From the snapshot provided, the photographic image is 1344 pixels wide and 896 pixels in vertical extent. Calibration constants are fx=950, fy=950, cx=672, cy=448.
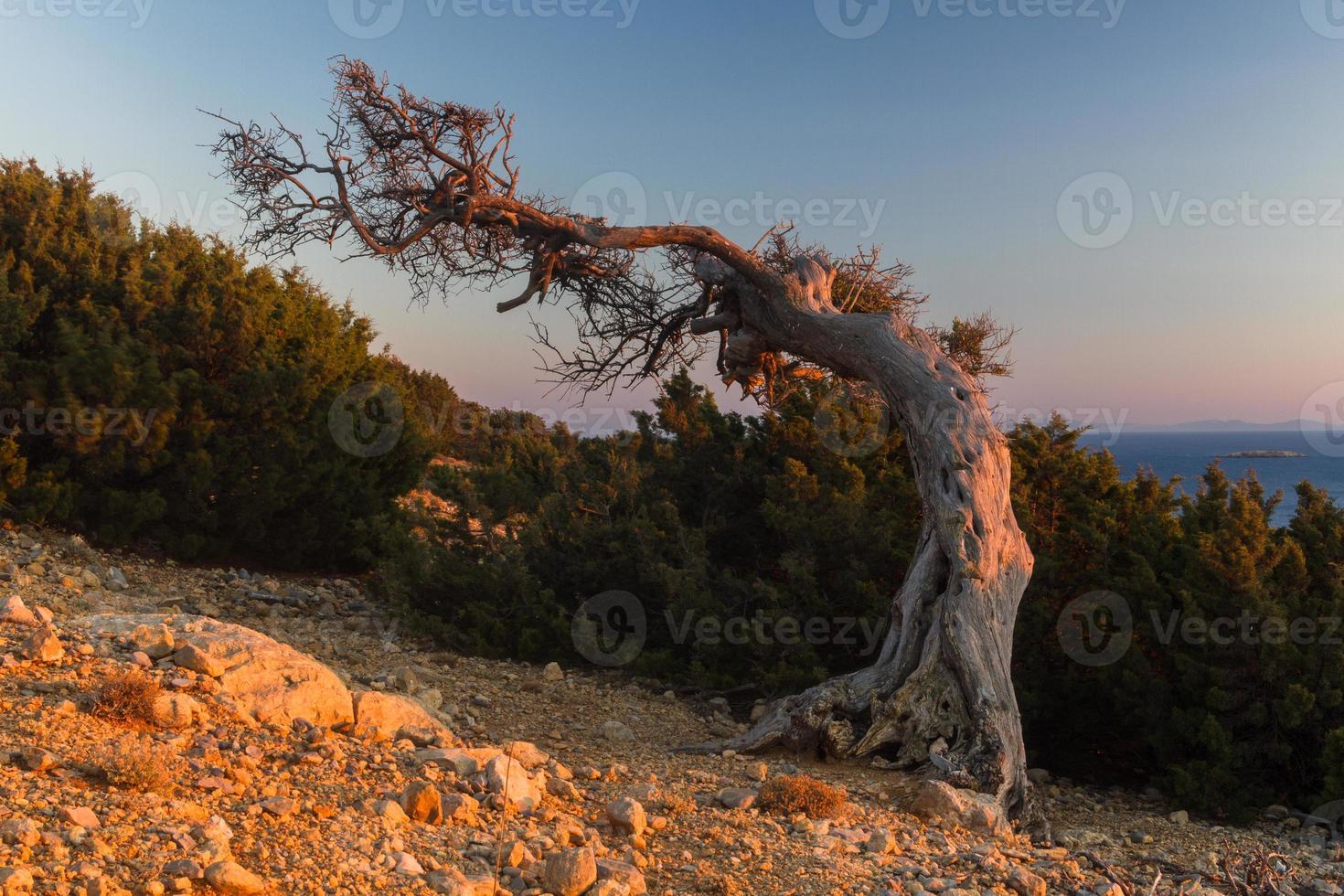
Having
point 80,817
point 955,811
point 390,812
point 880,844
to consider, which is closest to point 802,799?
point 880,844

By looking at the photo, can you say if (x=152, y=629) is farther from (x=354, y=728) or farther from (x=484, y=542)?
(x=484, y=542)

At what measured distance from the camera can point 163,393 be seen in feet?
31.0

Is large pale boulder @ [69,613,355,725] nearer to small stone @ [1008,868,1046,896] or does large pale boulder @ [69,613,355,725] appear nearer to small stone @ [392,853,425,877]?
small stone @ [392,853,425,877]

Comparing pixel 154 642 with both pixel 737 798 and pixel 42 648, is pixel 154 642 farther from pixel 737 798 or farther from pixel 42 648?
pixel 737 798

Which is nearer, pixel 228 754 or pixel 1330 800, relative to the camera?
pixel 228 754

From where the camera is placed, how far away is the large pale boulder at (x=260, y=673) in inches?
179

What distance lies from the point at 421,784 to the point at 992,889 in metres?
2.33

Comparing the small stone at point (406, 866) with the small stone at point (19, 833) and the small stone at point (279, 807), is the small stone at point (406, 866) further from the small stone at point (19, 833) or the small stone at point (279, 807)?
the small stone at point (19, 833)

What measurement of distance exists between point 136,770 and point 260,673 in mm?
1461

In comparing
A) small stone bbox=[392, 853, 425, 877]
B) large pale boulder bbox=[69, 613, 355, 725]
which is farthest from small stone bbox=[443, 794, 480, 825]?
large pale boulder bbox=[69, 613, 355, 725]

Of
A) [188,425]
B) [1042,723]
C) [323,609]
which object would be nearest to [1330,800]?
[1042,723]

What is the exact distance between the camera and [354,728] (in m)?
4.62

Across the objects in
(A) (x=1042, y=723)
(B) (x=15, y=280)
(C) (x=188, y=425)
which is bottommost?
(A) (x=1042, y=723)

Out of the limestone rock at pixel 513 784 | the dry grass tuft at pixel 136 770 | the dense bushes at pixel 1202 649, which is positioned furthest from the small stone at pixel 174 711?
the dense bushes at pixel 1202 649
